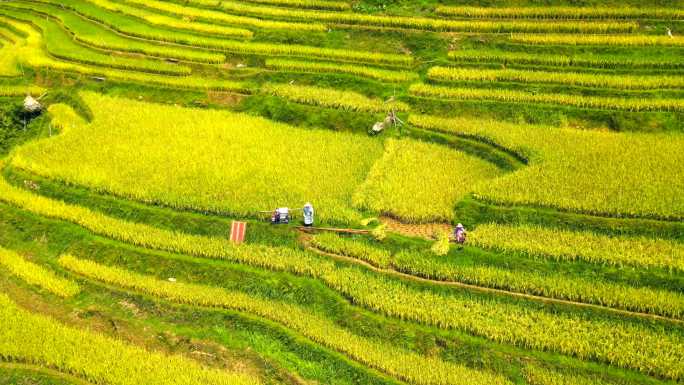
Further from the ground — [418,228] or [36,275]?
[418,228]

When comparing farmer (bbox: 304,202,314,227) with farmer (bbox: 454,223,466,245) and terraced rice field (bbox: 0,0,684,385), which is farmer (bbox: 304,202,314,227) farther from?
farmer (bbox: 454,223,466,245)

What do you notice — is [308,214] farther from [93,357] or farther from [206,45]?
[206,45]

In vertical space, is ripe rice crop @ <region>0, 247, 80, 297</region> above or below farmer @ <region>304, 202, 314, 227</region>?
below

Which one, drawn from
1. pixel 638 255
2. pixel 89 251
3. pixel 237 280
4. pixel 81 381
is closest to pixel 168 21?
pixel 89 251

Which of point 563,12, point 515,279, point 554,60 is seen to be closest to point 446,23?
point 563,12

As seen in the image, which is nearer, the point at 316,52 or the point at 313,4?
the point at 316,52

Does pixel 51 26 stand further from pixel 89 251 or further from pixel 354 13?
pixel 89 251

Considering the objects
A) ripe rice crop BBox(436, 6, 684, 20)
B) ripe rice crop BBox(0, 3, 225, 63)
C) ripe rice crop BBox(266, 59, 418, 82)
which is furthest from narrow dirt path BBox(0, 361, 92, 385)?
ripe rice crop BBox(436, 6, 684, 20)
